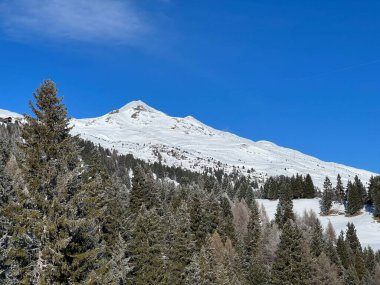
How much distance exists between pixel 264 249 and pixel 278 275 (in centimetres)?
3443

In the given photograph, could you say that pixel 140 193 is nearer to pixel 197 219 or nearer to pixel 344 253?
pixel 197 219

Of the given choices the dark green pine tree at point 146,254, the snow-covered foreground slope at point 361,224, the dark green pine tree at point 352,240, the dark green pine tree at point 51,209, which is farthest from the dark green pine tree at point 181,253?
the snow-covered foreground slope at point 361,224

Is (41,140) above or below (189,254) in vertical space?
above

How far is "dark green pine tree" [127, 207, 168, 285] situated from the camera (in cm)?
4928

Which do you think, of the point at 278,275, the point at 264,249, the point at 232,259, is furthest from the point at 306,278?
the point at 264,249

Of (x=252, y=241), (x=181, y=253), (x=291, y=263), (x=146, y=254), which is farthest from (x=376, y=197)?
(x=146, y=254)

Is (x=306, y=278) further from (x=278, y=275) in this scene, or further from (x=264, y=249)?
(x=264, y=249)

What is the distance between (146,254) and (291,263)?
79.1 ft

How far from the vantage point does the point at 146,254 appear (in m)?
50.4

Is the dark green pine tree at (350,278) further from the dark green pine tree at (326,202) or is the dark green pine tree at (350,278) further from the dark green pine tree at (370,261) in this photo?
the dark green pine tree at (326,202)

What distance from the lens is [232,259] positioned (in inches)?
2869

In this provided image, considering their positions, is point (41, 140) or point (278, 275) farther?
point (278, 275)

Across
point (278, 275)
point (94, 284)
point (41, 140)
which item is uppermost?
point (41, 140)

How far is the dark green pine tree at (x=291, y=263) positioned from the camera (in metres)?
64.4
